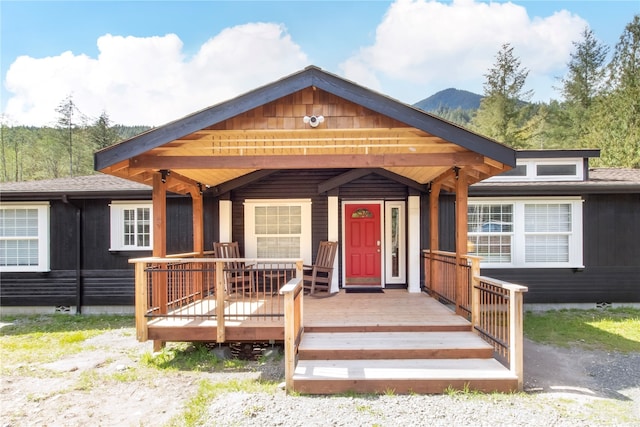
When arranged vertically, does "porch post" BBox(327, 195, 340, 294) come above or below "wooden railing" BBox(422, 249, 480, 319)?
above

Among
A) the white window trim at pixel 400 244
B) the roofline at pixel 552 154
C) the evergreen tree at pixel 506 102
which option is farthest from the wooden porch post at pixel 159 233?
the evergreen tree at pixel 506 102

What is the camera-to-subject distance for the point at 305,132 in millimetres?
4516

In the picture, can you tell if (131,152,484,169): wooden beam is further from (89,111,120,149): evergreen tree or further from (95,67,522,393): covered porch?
(89,111,120,149): evergreen tree

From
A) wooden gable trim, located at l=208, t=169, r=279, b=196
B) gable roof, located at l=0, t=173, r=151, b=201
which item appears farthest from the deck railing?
gable roof, located at l=0, t=173, r=151, b=201

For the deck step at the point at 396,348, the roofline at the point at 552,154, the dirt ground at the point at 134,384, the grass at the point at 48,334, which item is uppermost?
the roofline at the point at 552,154

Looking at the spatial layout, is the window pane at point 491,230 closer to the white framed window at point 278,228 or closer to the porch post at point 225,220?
the white framed window at point 278,228

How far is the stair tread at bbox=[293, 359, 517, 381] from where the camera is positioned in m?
3.71

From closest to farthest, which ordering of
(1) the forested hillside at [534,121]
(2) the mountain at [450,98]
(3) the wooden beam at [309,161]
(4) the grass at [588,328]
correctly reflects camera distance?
(3) the wooden beam at [309,161], (4) the grass at [588,328], (1) the forested hillside at [534,121], (2) the mountain at [450,98]

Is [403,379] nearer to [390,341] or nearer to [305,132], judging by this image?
[390,341]

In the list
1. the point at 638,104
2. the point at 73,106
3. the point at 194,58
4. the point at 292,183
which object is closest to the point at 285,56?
the point at 194,58

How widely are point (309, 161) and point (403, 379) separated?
2726 mm

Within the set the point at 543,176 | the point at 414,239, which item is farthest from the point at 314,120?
the point at 543,176

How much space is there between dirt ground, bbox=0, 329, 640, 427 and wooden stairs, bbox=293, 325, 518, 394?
514 millimetres

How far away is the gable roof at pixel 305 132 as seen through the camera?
14.0 ft
